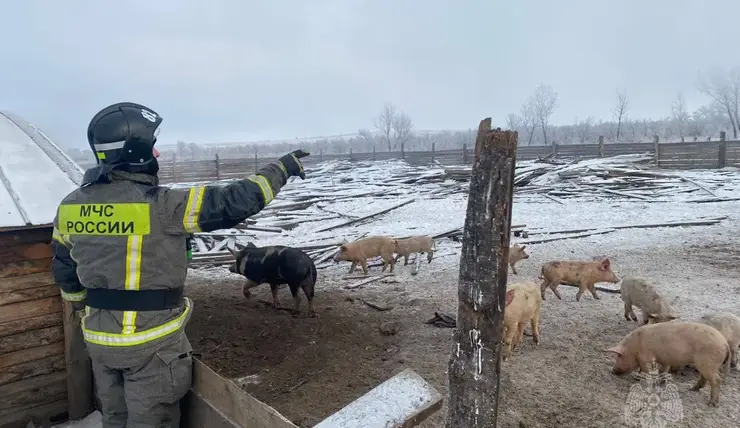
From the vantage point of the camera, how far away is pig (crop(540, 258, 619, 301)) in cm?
758

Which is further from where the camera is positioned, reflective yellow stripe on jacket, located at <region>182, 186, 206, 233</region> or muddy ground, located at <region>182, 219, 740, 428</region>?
muddy ground, located at <region>182, 219, 740, 428</region>

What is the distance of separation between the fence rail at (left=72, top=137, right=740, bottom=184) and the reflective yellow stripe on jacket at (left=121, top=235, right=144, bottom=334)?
15193 mm

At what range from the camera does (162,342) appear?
2.89m

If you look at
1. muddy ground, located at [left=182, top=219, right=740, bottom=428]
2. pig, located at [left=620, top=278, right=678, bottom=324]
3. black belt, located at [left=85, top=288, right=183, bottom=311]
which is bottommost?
Result: muddy ground, located at [left=182, top=219, right=740, bottom=428]

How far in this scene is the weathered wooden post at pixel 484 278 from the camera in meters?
2.53

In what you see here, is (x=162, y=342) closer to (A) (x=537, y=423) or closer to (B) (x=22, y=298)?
(B) (x=22, y=298)

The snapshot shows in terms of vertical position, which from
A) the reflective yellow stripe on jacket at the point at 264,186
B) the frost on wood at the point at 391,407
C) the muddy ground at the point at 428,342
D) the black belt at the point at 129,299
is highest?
the reflective yellow stripe on jacket at the point at 264,186

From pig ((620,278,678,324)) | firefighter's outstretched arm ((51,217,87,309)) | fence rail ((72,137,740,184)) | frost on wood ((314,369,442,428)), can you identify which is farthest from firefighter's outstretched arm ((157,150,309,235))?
fence rail ((72,137,740,184))

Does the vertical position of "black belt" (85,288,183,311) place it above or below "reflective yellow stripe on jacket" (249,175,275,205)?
below

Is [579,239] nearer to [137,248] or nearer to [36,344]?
[36,344]

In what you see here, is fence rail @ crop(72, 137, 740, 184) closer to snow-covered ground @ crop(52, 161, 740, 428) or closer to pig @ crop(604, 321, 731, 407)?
snow-covered ground @ crop(52, 161, 740, 428)

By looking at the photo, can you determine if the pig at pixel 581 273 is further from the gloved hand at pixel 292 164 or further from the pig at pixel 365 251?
the gloved hand at pixel 292 164

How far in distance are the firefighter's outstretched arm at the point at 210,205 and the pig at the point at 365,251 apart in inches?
274

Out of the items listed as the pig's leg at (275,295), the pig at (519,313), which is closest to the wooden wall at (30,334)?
the pig's leg at (275,295)
